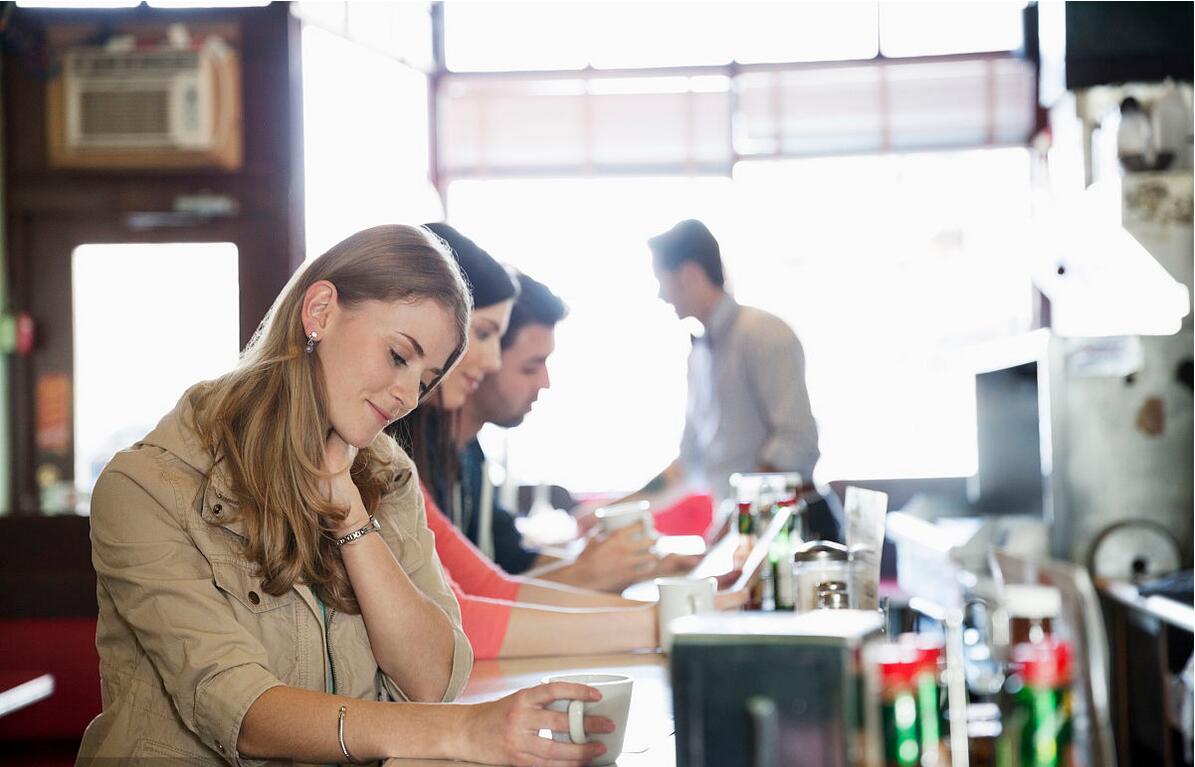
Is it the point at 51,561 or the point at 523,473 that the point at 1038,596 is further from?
the point at 523,473

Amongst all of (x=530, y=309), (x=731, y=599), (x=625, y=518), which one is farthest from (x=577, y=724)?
(x=530, y=309)

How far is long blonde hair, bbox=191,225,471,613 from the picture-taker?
1.40 metres

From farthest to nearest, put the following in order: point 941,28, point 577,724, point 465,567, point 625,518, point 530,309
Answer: point 941,28 → point 530,309 → point 625,518 → point 465,567 → point 577,724

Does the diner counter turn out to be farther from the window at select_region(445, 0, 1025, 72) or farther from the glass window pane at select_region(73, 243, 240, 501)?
the window at select_region(445, 0, 1025, 72)

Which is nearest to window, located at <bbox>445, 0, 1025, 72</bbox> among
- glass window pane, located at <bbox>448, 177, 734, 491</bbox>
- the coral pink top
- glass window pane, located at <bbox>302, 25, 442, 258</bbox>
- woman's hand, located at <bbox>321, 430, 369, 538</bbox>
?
glass window pane, located at <bbox>302, 25, 442, 258</bbox>

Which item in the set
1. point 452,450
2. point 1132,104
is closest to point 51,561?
point 452,450

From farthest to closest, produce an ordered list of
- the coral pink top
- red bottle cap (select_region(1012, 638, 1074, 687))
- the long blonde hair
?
the coral pink top < the long blonde hair < red bottle cap (select_region(1012, 638, 1074, 687))

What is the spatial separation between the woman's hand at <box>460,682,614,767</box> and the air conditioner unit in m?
3.89

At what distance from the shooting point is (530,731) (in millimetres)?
1153

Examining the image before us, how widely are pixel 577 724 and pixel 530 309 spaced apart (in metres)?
1.67

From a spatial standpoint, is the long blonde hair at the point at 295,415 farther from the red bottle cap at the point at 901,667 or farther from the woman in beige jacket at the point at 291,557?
the red bottle cap at the point at 901,667

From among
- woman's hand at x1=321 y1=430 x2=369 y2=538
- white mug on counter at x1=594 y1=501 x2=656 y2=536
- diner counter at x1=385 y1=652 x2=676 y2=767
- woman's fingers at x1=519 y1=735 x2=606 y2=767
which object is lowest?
diner counter at x1=385 y1=652 x2=676 y2=767

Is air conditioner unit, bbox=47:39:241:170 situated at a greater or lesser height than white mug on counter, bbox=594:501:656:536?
greater

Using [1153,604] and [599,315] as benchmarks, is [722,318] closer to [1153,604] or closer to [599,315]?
[1153,604]
